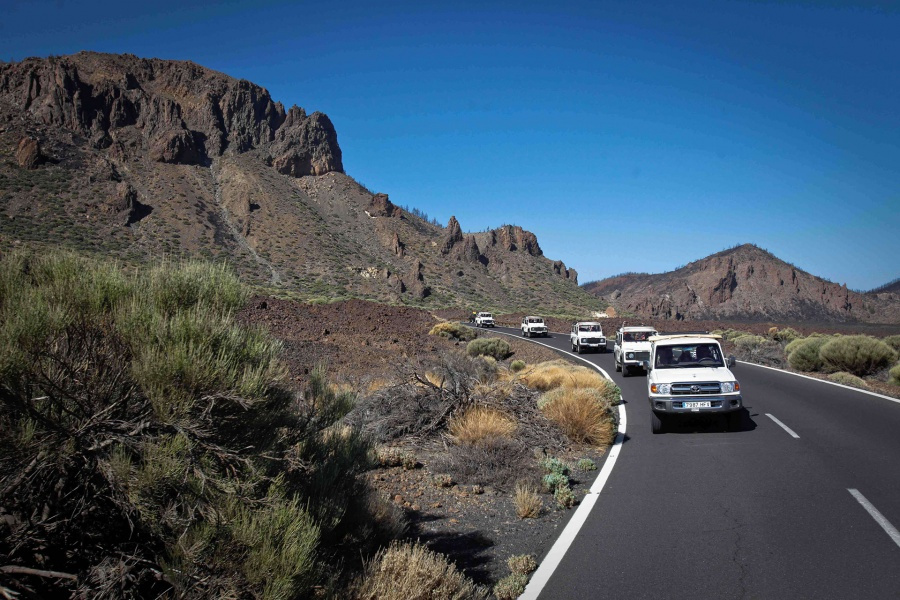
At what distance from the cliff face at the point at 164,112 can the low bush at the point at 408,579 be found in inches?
3501

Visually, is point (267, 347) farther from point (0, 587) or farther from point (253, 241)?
point (253, 241)

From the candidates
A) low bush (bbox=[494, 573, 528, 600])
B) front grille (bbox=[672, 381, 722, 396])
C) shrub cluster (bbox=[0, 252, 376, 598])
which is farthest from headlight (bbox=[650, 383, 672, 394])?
shrub cluster (bbox=[0, 252, 376, 598])

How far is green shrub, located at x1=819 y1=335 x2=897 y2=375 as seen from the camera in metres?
20.4

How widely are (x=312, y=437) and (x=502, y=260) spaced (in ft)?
340

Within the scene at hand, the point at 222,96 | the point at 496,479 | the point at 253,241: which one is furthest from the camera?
the point at 222,96

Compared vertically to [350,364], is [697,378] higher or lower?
higher

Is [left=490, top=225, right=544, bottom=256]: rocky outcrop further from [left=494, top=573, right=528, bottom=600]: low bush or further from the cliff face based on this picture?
[left=494, top=573, right=528, bottom=600]: low bush

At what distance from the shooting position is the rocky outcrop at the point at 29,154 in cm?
6297

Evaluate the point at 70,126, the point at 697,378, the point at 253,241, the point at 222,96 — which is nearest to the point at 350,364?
the point at 697,378

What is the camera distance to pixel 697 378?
10977mm

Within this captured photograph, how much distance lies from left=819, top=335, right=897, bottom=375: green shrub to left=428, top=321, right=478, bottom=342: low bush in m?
17.7

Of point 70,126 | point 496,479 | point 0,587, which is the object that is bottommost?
point 496,479

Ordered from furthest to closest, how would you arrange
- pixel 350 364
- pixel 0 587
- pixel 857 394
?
1. pixel 350 364
2. pixel 857 394
3. pixel 0 587

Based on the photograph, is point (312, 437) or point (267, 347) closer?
point (267, 347)
